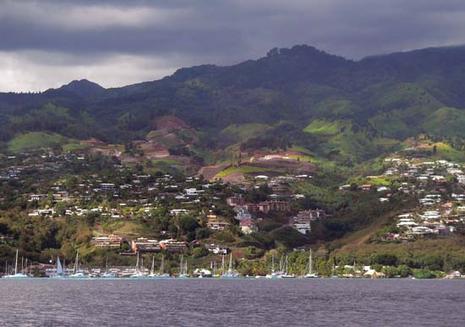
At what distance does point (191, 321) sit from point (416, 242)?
121 m

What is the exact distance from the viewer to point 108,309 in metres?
96.4

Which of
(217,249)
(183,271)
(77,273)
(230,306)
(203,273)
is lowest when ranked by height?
(203,273)

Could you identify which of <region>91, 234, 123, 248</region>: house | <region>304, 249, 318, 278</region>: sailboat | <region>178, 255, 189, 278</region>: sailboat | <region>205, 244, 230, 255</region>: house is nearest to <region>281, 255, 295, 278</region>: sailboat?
Result: <region>304, 249, 318, 278</region>: sailboat

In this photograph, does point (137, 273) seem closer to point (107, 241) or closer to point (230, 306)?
point (107, 241)

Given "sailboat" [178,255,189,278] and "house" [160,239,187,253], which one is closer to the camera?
"sailboat" [178,255,189,278]

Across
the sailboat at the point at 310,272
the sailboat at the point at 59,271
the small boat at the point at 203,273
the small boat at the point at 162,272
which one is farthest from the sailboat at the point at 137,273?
the sailboat at the point at 310,272

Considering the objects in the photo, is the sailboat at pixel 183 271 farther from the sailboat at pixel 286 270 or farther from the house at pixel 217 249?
the sailboat at pixel 286 270

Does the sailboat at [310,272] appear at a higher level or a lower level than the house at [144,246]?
lower

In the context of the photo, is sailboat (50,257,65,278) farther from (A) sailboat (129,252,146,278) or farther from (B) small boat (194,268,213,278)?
(B) small boat (194,268,213,278)

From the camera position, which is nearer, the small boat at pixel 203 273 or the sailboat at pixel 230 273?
the sailboat at pixel 230 273

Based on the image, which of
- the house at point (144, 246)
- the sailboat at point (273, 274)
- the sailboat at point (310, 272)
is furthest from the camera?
the house at point (144, 246)

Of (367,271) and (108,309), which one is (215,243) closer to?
(367,271)

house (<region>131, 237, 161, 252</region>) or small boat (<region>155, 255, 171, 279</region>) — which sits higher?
house (<region>131, 237, 161, 252</region>)

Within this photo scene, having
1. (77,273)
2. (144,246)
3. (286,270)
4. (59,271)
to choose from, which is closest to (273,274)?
(286,270)
